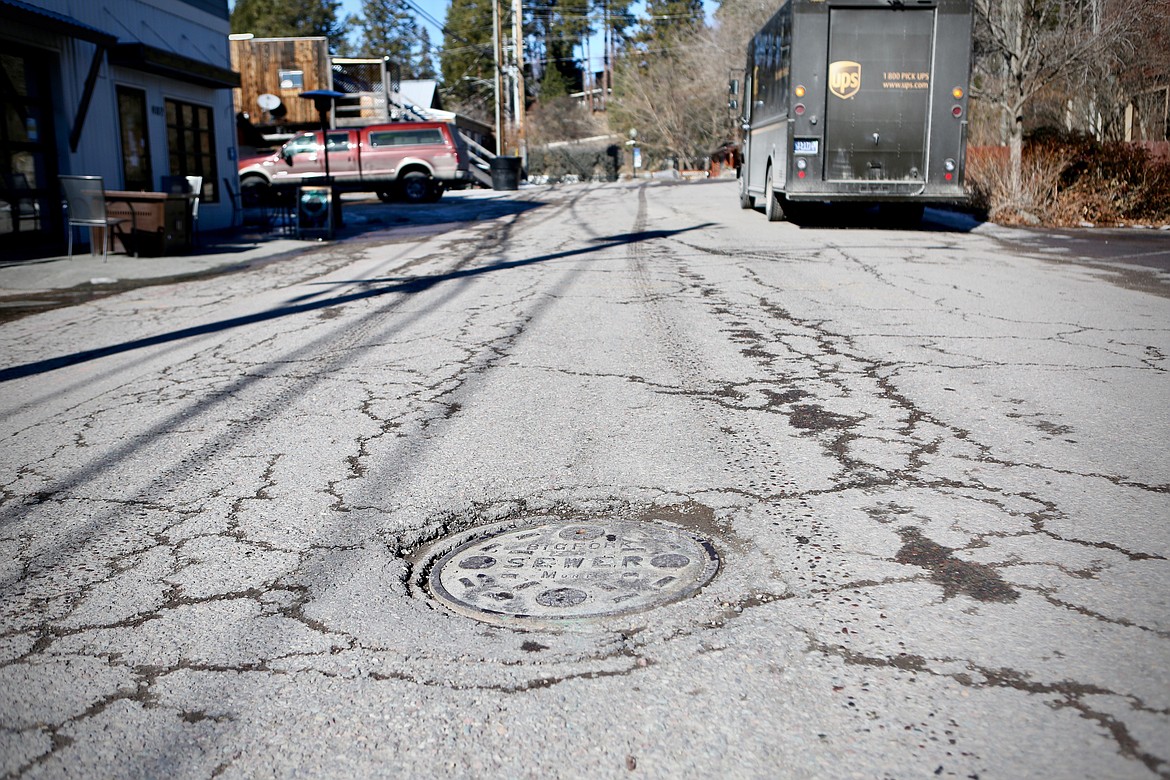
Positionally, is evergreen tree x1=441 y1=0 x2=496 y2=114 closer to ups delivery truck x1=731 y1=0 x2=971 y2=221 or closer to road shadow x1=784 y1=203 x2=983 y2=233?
road shadow x1=784 y1=203 x2=983 y2=233

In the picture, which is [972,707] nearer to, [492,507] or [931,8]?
[492,507]

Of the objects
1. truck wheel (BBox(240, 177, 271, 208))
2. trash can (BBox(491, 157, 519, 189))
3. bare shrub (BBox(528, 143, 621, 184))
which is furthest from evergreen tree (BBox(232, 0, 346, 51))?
truck wheel (BBox(240, 177, 271, 208))

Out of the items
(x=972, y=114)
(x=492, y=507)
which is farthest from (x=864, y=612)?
(x=972, y=114)

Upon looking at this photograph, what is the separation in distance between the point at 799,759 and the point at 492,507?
1974 mm

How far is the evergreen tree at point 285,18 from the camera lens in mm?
76250

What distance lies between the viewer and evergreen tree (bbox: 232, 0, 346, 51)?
76.2m

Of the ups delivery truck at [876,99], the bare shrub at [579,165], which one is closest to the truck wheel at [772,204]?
the ups delivery truck at [876,99]

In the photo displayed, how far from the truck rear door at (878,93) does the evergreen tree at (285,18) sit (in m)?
68.3

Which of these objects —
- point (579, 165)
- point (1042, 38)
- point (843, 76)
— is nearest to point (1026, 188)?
point (1042, 38)

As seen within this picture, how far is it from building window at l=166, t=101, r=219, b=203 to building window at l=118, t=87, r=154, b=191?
0.88 m

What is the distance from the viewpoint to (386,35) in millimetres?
89625

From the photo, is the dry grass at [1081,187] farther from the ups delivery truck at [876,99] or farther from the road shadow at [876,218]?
the ups delivery truck at [876,99]

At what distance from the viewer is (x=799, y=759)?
2.38 metres

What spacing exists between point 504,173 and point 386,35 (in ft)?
193
